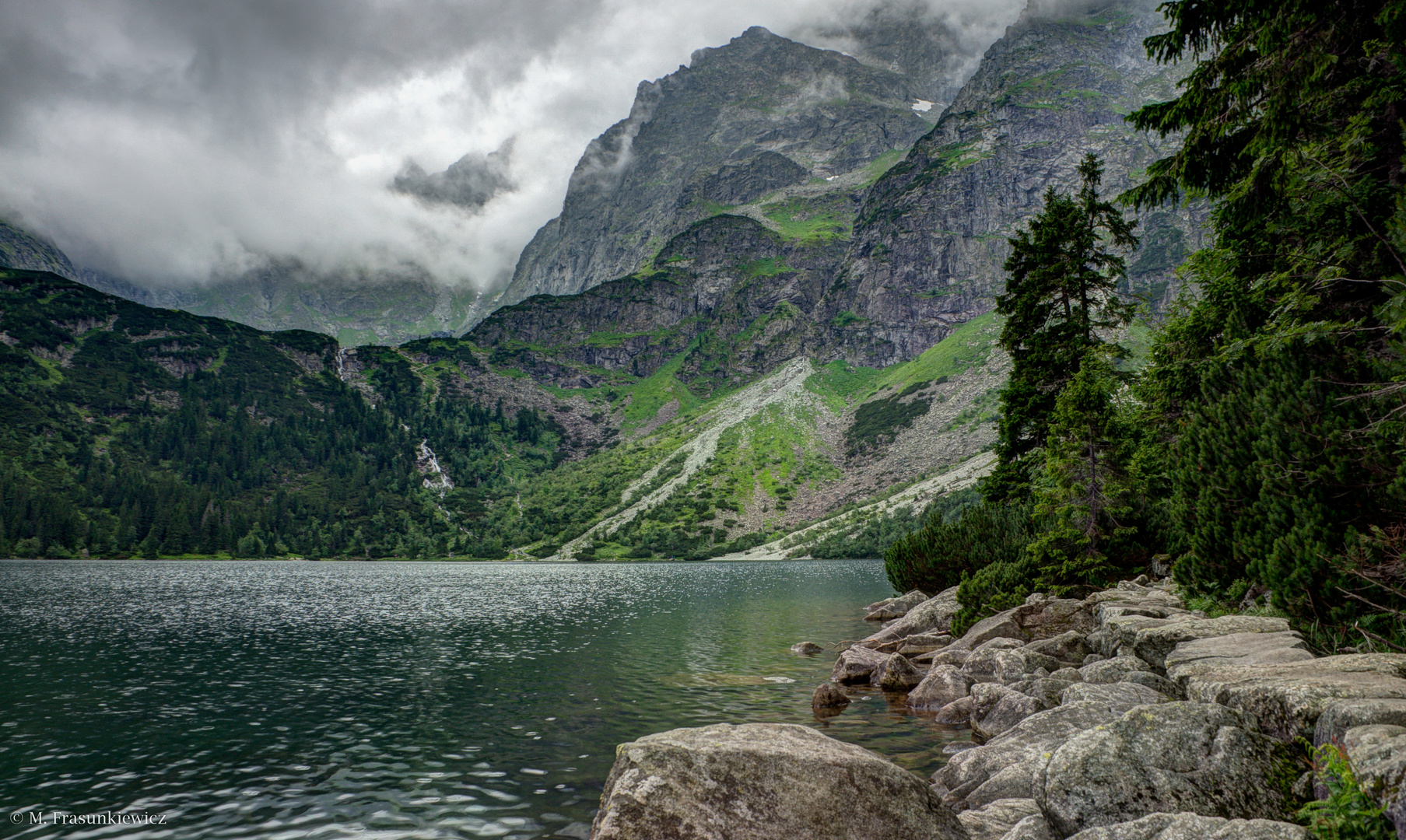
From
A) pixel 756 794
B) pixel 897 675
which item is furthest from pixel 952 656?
pixel 756 794

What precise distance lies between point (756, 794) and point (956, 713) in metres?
14.6

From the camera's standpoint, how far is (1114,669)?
15688 millimetres

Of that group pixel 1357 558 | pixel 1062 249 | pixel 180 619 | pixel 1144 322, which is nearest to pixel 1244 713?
pixel 1357 558

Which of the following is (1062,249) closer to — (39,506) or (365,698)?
(365,698)

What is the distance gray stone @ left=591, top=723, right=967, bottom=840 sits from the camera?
8.99 meters

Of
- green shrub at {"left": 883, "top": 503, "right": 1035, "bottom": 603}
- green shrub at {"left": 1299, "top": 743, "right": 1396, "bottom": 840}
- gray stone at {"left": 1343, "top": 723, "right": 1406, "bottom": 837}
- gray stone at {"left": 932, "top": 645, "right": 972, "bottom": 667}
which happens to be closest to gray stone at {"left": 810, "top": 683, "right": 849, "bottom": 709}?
gray stone at {"left": 932, "top": 645, "right": 972, "bottom": 667}

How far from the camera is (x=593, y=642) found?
143ft

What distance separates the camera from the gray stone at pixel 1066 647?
2114 cm

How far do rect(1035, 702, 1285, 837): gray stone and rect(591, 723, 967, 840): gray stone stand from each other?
6.50 feet

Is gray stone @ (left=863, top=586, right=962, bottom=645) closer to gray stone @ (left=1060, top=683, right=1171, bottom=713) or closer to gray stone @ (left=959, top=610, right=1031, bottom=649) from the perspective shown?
gray stone @ (left=959, top=610, right=1031, bottom=649)

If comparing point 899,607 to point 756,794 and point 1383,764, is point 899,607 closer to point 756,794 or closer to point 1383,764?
point 756,794

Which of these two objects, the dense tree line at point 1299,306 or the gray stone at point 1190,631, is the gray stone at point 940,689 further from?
the dense tree line at point 1299,306

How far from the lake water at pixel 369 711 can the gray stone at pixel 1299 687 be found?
913 centimetres

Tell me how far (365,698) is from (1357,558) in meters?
31.4
